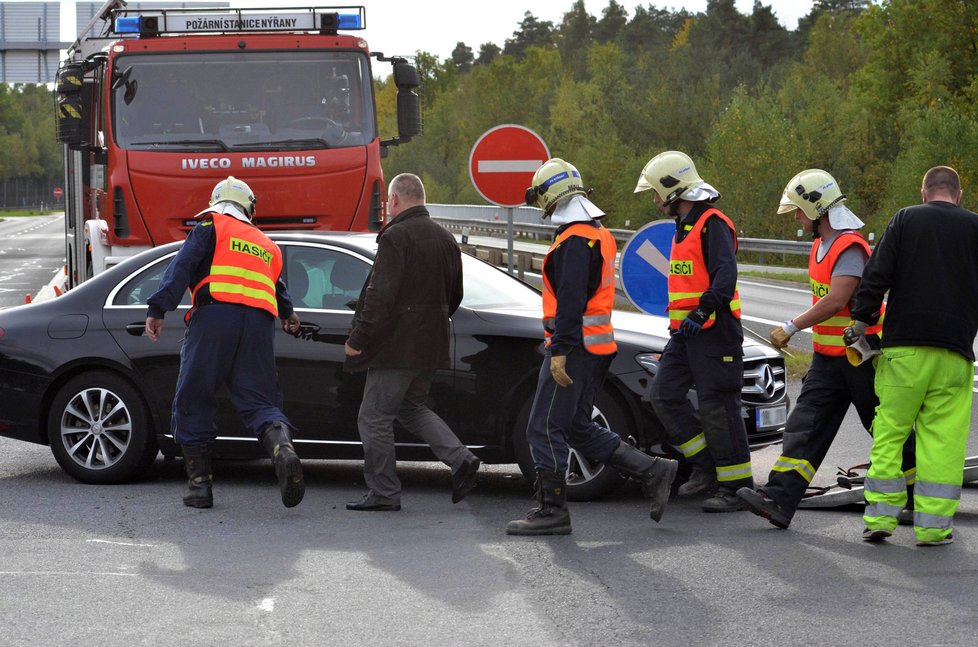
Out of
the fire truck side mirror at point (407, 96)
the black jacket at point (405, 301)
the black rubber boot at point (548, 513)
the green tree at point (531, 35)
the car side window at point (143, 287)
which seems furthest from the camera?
the green tree at point (531, 35)

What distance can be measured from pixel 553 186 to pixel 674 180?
0.76 m

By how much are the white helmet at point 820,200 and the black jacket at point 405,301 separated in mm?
1751

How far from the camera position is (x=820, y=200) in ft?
22.9

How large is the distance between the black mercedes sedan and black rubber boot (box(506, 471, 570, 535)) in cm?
71

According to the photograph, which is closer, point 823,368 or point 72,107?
point 823,368

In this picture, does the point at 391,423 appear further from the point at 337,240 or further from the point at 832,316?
the point at 832,316

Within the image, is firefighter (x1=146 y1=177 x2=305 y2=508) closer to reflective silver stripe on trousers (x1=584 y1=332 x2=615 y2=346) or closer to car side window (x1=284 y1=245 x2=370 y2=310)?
car side window (x1=284 y1=245 x2=370 y2=310)

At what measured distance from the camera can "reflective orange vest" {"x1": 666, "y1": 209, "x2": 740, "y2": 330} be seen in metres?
7.25

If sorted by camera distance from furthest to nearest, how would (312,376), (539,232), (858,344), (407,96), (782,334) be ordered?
1. (539,232)
2. (407,96)
3. (312,376)
4. (782,334)
5. (858,344)

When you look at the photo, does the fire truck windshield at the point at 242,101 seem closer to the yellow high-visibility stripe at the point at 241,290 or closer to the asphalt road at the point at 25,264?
the yellow high-visibility stripe at the point at 241,290

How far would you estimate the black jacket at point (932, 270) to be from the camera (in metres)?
6.45

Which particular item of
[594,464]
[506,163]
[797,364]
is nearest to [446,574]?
[594,464]

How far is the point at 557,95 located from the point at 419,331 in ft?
299

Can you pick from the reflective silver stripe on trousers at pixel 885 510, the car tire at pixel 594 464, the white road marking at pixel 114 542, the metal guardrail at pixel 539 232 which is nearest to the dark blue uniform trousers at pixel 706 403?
the car tire at pixel 594 464
